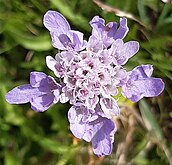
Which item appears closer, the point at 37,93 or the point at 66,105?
the point at 37,93

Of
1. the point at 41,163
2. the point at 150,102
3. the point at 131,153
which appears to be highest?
the point at 150,102

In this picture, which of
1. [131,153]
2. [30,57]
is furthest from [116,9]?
[131,153]

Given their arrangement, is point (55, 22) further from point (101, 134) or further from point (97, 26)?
point (101, 134)

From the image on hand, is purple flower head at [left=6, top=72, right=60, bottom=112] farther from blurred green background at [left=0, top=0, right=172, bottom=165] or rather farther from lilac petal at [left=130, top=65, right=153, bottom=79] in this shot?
blurred green background at [left=0, top=0, right=172, bottom=165]

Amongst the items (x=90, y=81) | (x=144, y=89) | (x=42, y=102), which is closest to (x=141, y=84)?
(x=144, y=89)

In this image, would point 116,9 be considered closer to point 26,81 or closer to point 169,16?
point 169,16

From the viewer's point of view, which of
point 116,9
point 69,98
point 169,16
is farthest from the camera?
point 169,16
